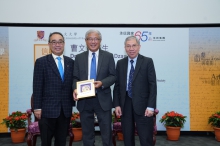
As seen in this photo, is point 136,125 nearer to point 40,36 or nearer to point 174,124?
point 174,124

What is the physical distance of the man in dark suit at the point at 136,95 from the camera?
2.32 metres

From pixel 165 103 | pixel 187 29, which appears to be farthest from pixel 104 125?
pixel 187 29

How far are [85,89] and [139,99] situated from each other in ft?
2.01

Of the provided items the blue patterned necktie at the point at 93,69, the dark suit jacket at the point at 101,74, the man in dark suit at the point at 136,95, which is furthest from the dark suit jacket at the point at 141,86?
the blue patterned necktie at the point at 93,69

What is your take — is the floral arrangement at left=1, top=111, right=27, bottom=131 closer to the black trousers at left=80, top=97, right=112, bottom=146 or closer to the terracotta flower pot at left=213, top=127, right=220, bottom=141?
the black trousers at left=80, top=97, right=112, bottom=146

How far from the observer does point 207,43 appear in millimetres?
4355

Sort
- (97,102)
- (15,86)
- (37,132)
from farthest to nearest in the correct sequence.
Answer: (15,86), (37,132), (97,102)

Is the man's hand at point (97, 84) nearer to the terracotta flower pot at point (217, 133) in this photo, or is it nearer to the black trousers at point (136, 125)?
the black trousers at point (136, 125)

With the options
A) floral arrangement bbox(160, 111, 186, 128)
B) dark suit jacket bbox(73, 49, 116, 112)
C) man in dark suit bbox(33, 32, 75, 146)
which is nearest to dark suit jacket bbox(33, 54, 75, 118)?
man in dark suit bbox(33, 32, 75, 146)

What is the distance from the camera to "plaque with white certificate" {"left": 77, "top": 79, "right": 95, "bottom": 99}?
2121mm

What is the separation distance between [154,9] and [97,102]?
287 centimetres

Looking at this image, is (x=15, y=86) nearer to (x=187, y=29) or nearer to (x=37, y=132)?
(x=37, y=132)

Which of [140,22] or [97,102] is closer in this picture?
[97,102]

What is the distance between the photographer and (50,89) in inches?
89.6
